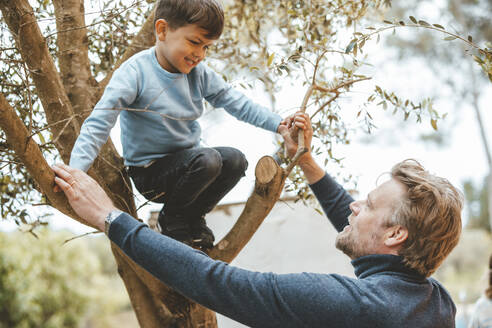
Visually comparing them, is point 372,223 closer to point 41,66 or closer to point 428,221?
point 428,221

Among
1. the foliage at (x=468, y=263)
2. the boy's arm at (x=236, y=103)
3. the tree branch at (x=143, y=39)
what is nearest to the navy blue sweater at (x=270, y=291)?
the boy's arm at (x=236, y=103)

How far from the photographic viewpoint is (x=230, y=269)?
1640 mm

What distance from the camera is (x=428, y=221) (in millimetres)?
1856

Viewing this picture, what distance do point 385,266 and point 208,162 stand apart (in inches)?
33.0

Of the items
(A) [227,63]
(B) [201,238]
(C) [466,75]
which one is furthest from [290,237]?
(C) [466,75]

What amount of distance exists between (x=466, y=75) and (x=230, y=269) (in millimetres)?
12197

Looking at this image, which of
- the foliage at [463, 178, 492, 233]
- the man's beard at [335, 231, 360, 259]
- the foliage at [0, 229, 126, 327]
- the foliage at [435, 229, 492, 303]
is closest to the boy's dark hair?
the man's beard at [335, 231, 360, 259]

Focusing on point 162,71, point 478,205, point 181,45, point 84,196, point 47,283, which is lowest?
point 47,283

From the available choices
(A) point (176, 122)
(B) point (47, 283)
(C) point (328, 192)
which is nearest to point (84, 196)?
(A) point (176, 122)

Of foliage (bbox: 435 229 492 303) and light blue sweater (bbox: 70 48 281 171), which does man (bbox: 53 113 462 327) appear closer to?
light blue sweater (bbox: 70 48 281 171)

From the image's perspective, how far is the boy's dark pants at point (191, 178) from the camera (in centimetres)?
209

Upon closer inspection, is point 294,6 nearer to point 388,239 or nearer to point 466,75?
point 388,239

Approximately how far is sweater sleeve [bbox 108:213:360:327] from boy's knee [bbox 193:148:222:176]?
0.50 metres

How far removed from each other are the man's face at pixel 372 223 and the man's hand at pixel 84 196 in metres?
0.97
